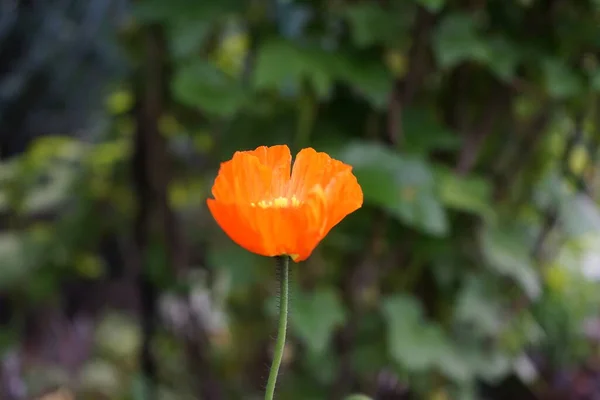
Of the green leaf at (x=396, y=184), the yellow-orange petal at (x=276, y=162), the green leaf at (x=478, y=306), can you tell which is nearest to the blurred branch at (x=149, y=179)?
the green leaf at (x=396, y=184)

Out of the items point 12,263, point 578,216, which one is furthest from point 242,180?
point 12,263

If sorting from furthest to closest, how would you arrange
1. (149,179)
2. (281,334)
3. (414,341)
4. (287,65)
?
1. (149,179)
2. (414,341)
3. (287,65)
4. (281,334)

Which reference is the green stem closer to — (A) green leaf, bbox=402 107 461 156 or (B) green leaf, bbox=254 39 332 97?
(B) green leaf, bbox=254 39 332 97

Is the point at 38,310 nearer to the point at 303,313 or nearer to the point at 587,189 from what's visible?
the point at 303,313

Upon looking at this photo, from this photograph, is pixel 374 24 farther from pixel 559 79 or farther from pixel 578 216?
pixel 578 216

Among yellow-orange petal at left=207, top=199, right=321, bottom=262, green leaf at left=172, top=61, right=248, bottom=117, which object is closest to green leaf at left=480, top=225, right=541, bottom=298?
green leaf at left=172, top=61, right=248, bottom=117

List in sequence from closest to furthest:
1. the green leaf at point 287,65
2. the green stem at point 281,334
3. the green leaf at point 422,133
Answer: the green stem at point 281,334, the green leaf at point 287,65, the green leaf at point 422,133

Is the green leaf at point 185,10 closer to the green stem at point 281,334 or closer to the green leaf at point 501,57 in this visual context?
the green leaf at point 501,57

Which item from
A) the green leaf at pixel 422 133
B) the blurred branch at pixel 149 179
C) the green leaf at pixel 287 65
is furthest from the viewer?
the blurred branch at pixel 149 179
